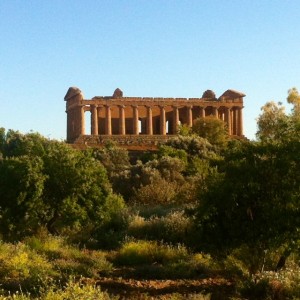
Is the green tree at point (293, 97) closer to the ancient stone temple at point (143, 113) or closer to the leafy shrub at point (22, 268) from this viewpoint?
the ancient stone temple at point (143, 113)

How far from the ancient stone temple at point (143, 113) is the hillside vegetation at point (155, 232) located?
45032mm

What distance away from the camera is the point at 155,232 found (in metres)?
25.3

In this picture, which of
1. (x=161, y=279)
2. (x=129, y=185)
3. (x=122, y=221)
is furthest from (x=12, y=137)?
(x=161, y=279)

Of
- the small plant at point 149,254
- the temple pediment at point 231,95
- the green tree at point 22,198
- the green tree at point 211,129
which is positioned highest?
the temple pediment at point 231,95

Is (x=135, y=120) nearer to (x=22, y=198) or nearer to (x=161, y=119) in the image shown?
(x=161, y=119)

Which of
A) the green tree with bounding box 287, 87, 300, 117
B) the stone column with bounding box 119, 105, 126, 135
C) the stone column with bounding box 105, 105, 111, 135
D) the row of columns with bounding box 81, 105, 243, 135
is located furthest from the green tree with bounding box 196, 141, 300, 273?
the stone column with bounding box 105, 105, 111, 135

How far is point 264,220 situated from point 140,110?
65801 millimetres

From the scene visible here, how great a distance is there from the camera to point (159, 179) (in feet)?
132

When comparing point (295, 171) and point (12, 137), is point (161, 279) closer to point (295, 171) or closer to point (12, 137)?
point (295, 171)

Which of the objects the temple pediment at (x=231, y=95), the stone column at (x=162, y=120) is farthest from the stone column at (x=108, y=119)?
the temple pediment at (x=231, y=95)

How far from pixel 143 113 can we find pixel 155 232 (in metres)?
57.5

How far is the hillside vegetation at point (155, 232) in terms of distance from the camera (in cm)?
1617

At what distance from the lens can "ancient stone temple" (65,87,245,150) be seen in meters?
75.7

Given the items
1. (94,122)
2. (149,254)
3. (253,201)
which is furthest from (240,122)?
(253,201)
